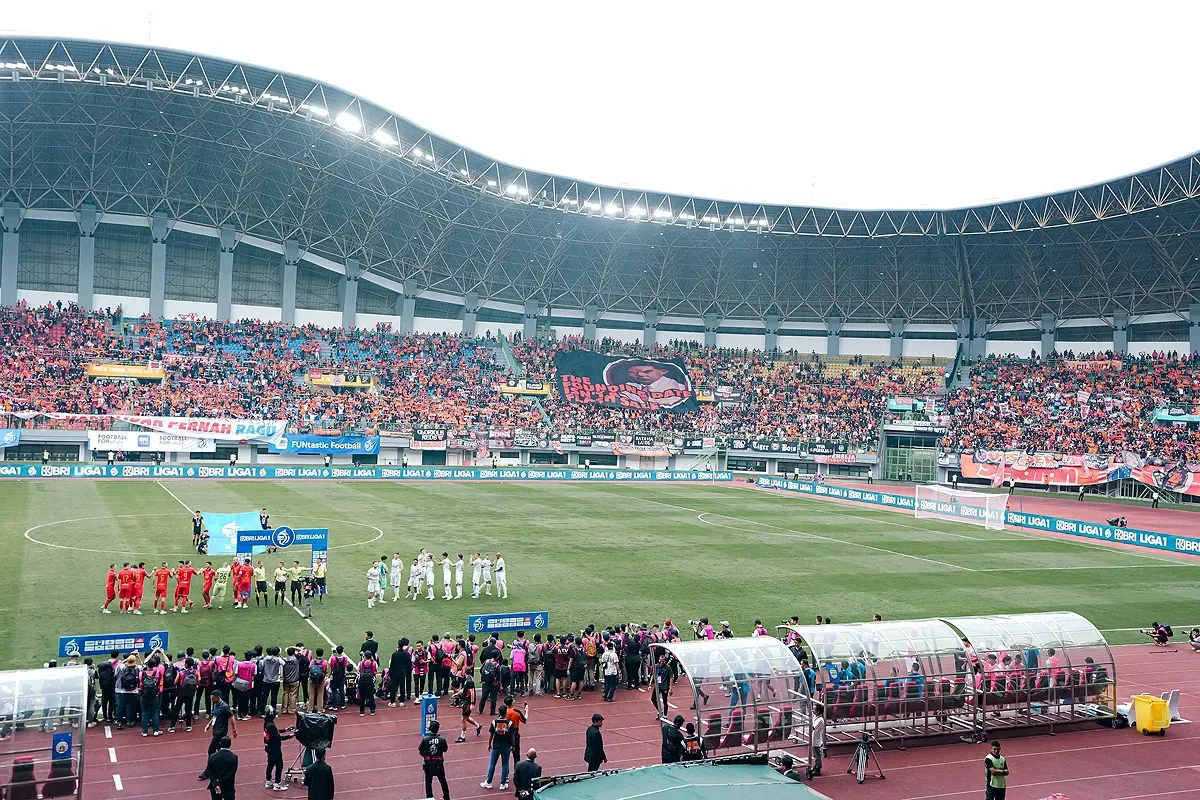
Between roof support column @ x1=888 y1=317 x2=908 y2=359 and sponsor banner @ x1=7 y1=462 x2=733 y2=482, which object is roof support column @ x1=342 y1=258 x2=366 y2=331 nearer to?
sponsor banner @ x1=7 y1=462 x2=733 y2=482

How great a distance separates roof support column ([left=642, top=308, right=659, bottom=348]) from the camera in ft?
313

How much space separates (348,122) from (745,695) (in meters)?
56.5

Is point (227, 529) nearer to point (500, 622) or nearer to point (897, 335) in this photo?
point (500, 622)

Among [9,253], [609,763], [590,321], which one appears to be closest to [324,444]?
[9,253]

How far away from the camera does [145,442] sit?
205 feet

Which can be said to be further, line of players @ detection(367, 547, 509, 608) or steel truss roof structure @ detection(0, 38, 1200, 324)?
steel truss roof structure @ detection(0, 38, 1200, 324)

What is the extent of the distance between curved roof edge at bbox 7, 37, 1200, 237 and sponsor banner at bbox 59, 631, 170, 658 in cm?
4795

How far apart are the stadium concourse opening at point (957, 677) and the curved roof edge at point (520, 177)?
53.7m

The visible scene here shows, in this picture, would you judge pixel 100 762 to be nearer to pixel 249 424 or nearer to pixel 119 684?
pixel 119 684

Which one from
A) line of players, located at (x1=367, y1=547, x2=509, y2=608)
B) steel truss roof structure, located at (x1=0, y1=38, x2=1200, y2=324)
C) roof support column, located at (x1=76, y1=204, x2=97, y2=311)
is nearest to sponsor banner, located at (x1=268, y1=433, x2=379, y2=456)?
steel truss roof structure, located at (x1=0, y1=38, x2=1200, y2=324)

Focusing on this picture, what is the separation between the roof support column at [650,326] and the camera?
3752 inches

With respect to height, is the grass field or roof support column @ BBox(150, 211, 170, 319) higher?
roof support column @ BBox(150, 211, 170, 319)

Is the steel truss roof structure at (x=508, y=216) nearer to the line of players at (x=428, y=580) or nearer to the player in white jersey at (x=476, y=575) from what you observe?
the line of players at (x=428, y=580)

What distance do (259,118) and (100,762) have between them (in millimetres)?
56056
